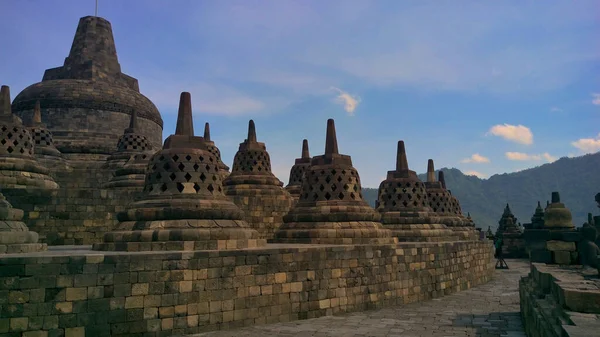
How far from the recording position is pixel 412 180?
16922 millimetres

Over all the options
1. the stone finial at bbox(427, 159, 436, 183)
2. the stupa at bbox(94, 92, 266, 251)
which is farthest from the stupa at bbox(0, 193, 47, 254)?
the stone finial at bbox(427, 159, 436, 183)

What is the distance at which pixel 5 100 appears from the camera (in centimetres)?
1625

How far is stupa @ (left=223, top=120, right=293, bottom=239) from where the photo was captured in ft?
54.7

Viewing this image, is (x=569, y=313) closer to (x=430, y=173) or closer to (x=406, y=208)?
(x=406, y=208)

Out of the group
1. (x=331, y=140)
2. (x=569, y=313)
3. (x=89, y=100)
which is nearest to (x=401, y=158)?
(x=331, y=140)

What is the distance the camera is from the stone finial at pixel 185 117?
1080 cm

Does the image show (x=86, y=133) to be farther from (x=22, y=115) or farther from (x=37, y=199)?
(x=37, y=199)

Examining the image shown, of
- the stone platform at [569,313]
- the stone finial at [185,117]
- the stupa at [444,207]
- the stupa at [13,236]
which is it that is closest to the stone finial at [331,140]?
the stone finial at [185,117]

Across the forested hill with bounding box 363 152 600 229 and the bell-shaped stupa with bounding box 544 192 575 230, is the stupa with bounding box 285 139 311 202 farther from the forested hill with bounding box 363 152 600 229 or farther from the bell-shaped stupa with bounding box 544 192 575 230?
the forested hill with bounding box 363 152 600 229

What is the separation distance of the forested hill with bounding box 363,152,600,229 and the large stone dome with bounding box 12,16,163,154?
135 meters

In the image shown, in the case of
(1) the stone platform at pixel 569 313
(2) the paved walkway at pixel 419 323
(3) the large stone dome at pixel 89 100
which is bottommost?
(2) the paved walkway at pixel 419 323

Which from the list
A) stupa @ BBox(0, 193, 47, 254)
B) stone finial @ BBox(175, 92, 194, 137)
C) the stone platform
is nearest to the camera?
the stone platform

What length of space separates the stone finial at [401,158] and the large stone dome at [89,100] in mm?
13366

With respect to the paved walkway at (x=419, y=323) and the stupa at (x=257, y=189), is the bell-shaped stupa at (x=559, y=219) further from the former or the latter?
the stupa at (x=257, y=189)
